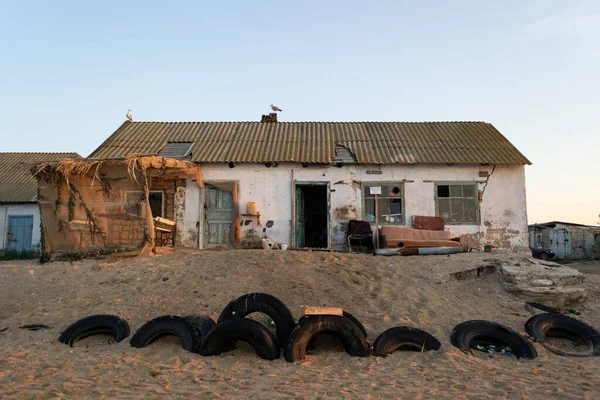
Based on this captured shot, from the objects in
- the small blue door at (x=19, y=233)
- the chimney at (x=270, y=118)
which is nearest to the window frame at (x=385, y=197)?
the chimney at (x=270, y=118)

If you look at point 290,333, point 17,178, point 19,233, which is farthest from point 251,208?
point 17,178

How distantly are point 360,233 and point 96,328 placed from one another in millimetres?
7535

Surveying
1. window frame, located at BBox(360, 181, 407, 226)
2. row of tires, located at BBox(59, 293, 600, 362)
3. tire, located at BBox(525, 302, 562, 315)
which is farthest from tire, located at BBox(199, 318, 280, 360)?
window frame, located at BBox(360, 181, 407, 226)

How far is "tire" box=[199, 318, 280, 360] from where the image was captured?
6.21 m

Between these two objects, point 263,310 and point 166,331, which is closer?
point 166,331

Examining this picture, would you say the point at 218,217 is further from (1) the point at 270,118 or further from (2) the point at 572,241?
(2) the point at 572,241

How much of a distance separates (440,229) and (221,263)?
6.74 meters

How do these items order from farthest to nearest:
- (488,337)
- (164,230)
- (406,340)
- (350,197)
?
(350,197), (164,230), (488,337), (406,340)

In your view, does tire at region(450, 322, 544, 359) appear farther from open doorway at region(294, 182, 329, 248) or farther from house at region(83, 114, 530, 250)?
open doorway at region(294, 182, 329, 248)

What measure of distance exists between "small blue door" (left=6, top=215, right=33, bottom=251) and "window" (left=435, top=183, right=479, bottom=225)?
48.4 ft

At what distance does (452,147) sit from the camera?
14.4 meters

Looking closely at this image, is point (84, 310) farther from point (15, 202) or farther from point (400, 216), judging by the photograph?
point (15, 202)

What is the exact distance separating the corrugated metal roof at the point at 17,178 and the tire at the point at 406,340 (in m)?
14.3

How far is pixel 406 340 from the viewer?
671cm
